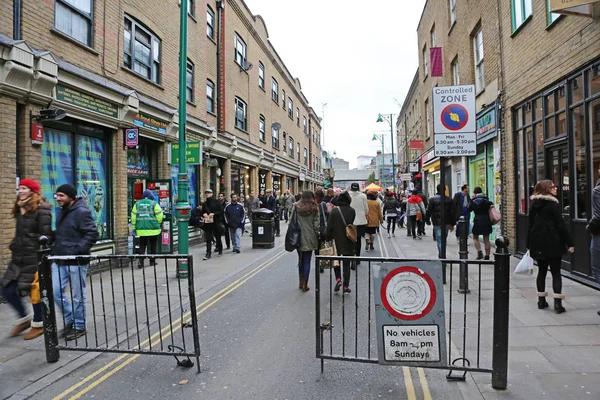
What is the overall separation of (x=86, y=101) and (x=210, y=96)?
26.2 ft

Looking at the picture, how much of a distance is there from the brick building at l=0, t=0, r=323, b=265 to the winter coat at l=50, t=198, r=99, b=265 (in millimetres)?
2739

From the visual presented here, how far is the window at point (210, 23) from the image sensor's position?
16234mm

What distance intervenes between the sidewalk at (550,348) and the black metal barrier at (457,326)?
109 mm

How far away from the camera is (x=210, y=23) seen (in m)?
16.7

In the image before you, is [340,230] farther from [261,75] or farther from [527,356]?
[261,75]

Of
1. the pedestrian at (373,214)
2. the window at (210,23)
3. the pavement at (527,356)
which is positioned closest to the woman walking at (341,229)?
the pavement at (527,356)

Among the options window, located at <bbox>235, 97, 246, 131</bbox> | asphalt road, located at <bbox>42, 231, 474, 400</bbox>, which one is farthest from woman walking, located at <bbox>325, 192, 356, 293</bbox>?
window, located at <bbox>235, 97, 246, 131</bbox>

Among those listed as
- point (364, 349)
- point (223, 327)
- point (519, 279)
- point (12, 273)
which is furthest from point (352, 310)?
point (12, 273)

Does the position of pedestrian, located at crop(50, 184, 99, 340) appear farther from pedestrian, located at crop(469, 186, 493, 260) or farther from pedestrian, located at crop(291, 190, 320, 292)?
pedestrian, located at crop(469, 186, 493, 260)

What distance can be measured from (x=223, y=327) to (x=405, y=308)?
9.05ft

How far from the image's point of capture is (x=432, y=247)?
12.4 metres

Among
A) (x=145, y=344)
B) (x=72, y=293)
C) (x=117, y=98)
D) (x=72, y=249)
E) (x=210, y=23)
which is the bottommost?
(x=145, y=344)

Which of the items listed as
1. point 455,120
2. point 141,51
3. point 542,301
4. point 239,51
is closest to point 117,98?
point 141,51

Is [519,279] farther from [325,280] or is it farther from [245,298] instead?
[245,298]
